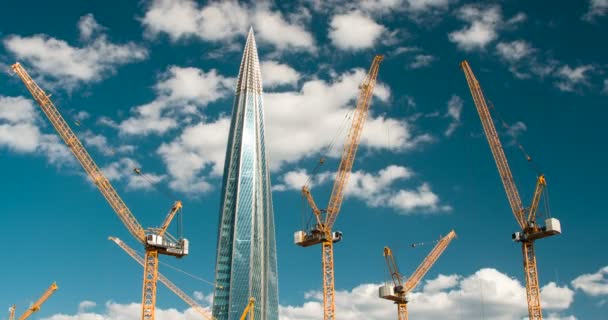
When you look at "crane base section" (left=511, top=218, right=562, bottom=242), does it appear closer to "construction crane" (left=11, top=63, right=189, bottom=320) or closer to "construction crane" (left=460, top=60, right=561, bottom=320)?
"construction crane" (left=460, top=60, right=561, bottom=320)

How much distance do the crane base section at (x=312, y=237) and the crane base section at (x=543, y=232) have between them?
3693cm

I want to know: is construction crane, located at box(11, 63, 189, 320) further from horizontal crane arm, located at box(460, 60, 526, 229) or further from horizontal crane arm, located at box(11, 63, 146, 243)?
horizontal crane arm, located at box(460, 60, 526, 229)

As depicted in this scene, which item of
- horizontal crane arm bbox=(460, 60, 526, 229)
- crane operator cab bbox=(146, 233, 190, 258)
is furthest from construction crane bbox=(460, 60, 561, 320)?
crane operator cab bbox=(146, 233, 190, 258)

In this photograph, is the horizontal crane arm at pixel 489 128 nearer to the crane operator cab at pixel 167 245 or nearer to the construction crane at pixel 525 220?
the construction crane at pixel 525 220

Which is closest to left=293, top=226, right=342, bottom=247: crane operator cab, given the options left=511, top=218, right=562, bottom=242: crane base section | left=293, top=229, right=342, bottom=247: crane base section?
left=293, top=229, right=342, bottom=247: crane base section

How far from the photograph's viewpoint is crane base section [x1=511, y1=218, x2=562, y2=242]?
135 metres

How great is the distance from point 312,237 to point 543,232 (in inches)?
1806

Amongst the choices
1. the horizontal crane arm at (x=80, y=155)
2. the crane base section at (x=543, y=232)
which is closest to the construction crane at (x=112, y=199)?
the horizontal crane arm at (x=80, y=155)

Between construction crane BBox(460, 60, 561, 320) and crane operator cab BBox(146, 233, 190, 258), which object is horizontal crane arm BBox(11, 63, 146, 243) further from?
construction crane BBox(460, 60, 561, 320)

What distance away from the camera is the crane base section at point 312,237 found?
5418 inches

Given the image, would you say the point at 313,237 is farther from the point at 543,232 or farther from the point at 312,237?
the point at 543,232

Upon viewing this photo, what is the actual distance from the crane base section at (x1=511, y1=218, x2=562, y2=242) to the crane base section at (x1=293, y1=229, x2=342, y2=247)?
3693 cm

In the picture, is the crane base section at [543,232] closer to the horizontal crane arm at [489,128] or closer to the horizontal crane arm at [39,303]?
the horizontal crane arm at [489,128]

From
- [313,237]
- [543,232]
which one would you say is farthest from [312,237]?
[543,232]
